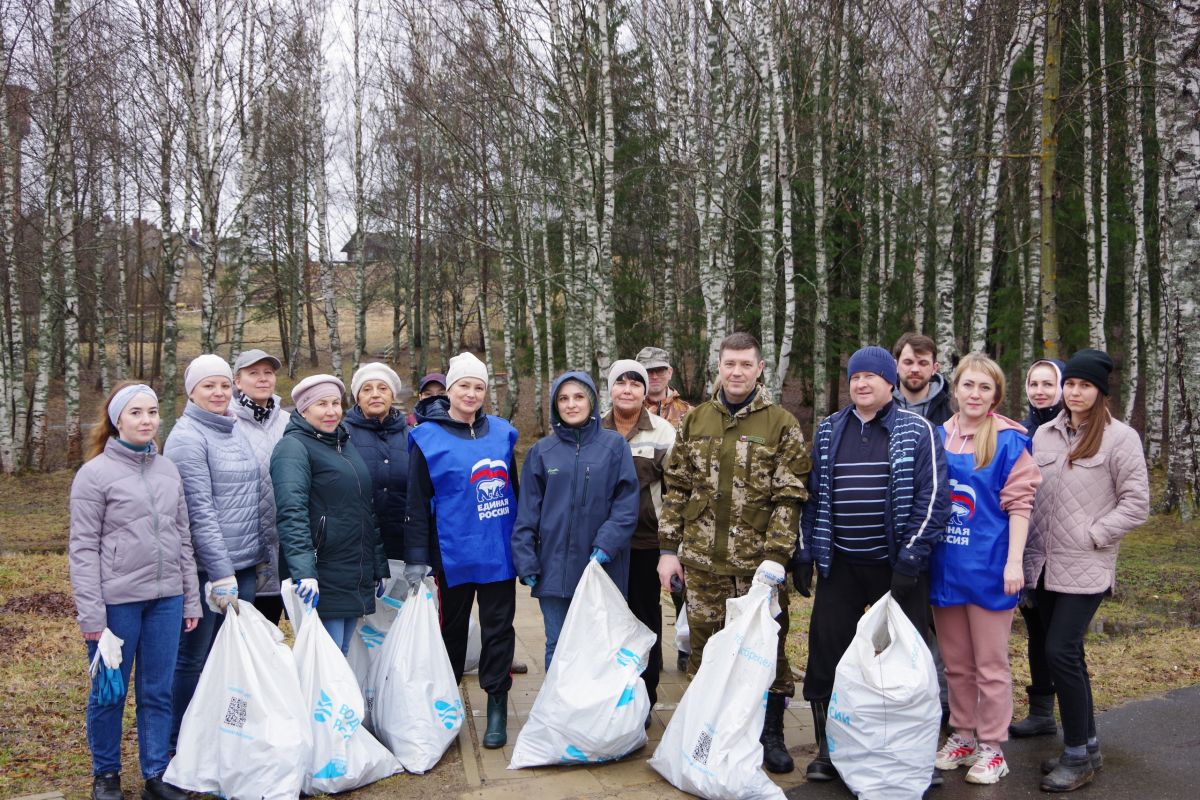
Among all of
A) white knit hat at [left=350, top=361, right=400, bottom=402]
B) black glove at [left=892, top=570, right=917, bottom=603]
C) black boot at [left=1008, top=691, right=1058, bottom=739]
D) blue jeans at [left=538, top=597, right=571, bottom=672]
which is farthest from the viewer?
white knit hat at [left=350, top=361, right=400, bottom=402]

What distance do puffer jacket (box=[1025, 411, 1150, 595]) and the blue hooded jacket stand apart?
6.20 feet

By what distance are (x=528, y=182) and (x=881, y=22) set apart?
7.51 meters

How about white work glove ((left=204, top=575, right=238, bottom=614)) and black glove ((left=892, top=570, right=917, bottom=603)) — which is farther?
white work glove ((left=204, top=575, right=238, bottom=614))

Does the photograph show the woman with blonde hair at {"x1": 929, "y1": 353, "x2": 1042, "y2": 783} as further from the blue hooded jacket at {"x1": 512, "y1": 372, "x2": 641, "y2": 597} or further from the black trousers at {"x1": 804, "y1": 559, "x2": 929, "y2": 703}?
the blue hooded jacket at {"x1": 512, "y1": 372, "x2": 641, "y2": 597}

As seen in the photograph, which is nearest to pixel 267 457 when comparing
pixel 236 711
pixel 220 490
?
pixel 220 490

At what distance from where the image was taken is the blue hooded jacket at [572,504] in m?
4.23

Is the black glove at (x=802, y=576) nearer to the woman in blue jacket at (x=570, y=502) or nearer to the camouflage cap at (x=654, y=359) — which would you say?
the woman in blue jacket at (x=570, y=502)

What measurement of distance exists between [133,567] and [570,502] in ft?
6.20

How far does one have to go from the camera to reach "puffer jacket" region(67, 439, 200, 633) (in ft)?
11.4

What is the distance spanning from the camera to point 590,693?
391 centimetres

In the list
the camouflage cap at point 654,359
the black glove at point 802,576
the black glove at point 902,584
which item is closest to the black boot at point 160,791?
the black glove at point 802,576

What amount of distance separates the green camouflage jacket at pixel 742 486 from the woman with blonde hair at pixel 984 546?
27.1 inches

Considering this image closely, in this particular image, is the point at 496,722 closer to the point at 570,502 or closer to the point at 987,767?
the point at 570,502

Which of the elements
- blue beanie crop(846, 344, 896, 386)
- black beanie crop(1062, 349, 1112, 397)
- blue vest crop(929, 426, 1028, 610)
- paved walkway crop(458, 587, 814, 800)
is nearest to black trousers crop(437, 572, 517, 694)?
paved walkway crop(458, 587, 814, 800)
